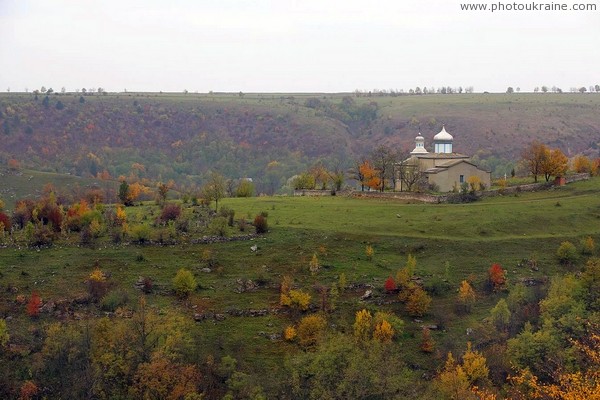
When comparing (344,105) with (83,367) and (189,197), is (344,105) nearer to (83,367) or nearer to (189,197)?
(189,197)

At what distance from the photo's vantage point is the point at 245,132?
150m

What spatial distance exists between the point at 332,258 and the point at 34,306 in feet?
59.6

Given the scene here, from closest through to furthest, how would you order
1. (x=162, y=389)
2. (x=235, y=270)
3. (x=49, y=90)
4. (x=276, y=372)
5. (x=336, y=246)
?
(x=162, y=389) → (x=276, y=372) → (x=235, y=270) → (x=336, y=246) → (x=49, y=90)

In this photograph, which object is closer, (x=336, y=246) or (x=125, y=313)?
(x=125, y=313)

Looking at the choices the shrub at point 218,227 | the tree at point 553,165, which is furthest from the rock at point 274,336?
the tree at point 553,165

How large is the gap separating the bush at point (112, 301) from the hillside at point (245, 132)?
65292 mm

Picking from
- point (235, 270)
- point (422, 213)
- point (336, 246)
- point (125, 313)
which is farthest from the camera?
point (422, 213)

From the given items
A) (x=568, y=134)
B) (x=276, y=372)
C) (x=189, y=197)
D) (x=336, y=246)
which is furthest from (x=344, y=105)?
(x=276, y=372)

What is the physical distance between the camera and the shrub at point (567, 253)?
4991 centimetres

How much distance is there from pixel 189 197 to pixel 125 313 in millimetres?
23452

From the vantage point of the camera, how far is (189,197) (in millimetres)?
64125

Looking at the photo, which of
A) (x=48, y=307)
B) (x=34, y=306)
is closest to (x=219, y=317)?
(x=48, y=307)

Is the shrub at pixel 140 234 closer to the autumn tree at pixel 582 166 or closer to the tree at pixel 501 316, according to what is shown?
the tree at pixel 501 316

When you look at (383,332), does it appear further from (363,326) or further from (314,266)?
(314,266)
